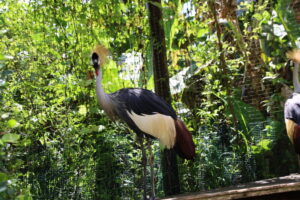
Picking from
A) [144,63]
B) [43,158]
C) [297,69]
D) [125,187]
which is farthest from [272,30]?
[43,158]

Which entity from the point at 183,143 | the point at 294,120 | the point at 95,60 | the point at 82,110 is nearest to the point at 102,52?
the point at 95,60

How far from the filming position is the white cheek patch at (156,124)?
379 centimetres

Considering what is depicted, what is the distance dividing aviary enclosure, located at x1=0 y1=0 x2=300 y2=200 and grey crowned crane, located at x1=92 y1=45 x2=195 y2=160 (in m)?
0.28

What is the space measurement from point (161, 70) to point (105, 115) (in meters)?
0.76

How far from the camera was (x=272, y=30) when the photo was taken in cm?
523

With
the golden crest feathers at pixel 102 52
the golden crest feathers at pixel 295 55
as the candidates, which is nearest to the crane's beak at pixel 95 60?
the golden crest feathers at pixel 102 52

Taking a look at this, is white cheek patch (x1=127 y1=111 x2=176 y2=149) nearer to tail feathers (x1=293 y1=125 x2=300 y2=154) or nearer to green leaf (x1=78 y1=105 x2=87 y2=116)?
green leaf (x1=78 y1=105 x2=87 y2=116)

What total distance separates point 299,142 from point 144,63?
A: 1778 mm

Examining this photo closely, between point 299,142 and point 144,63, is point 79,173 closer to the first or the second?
point 144,63

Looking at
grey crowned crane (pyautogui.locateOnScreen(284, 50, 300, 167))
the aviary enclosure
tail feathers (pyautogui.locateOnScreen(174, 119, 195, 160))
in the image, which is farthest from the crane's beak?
grey crowned crane (pyautogui.locateOnScreen(284, 50, 300, 167))

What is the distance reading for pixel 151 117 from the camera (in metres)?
3.79

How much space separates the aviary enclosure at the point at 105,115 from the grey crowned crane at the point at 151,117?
11.2 inches

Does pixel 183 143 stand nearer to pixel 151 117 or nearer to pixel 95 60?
pixel 151 117

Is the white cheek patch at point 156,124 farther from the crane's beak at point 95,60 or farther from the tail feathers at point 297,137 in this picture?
the tail feathers at point 297,137
